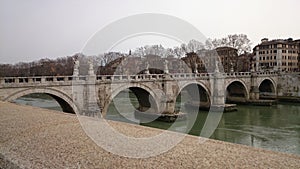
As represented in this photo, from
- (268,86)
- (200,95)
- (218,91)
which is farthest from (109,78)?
(268,86)

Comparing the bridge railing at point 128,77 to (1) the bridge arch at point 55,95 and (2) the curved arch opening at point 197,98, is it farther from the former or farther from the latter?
(2) the curved arch opening at point 197,98

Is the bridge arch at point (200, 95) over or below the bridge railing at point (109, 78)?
below

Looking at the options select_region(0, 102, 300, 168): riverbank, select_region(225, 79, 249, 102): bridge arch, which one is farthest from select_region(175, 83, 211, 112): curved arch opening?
select_region(0, 102, 300, 168): riverbank

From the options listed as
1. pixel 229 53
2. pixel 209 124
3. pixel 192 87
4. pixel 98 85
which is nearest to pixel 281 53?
pixel 229 53

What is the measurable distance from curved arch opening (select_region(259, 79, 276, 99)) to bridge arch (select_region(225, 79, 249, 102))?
4.35m

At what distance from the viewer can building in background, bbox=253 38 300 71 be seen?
51469 mm

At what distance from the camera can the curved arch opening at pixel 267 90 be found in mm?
35963


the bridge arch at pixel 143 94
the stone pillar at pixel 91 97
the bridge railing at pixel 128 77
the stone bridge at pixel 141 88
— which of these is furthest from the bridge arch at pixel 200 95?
the stone pillar at pixel 91 97

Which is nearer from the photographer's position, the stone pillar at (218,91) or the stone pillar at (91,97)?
the stone pillar at (91,97)

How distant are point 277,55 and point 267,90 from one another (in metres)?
15.9

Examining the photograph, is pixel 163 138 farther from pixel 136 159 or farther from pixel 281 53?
pixel 281 53

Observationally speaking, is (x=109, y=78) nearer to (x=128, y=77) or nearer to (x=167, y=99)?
(x=128, y=77)

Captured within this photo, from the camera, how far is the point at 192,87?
2836 centimetres

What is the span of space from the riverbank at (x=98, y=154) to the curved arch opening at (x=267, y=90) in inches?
1272
